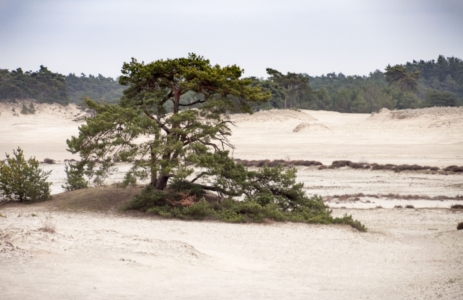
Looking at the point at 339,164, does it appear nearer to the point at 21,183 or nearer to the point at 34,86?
the point at 21,183

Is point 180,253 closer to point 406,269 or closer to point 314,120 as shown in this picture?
point 406,269

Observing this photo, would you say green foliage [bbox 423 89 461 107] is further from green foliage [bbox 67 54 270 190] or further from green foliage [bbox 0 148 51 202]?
green foliage [bbox 0 148 51 202]

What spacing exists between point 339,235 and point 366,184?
15298 millimetres

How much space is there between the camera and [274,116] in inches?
2643

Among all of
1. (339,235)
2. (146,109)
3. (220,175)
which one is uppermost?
(146,109)

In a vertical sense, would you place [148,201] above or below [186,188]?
below

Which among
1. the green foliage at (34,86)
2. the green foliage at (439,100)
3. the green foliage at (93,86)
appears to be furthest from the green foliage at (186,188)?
the green foliage at (93,86)

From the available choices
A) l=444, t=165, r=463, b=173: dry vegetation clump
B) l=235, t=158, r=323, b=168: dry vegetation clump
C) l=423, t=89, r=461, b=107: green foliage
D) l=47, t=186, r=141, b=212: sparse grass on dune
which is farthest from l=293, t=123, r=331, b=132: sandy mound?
l=47, t=186, r=141, b=212: sparse grass on dune

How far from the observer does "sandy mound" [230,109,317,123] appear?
6650 cm

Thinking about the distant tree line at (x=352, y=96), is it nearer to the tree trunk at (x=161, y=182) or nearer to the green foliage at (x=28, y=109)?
the green foliage at (x=28, y=109)

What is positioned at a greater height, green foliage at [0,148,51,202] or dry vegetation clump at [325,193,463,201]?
green foliage at [0,148,51,202]

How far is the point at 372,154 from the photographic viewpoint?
1699 inches

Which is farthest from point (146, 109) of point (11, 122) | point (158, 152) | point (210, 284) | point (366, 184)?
point (11, 122)

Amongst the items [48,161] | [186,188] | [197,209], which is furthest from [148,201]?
[48,161]
